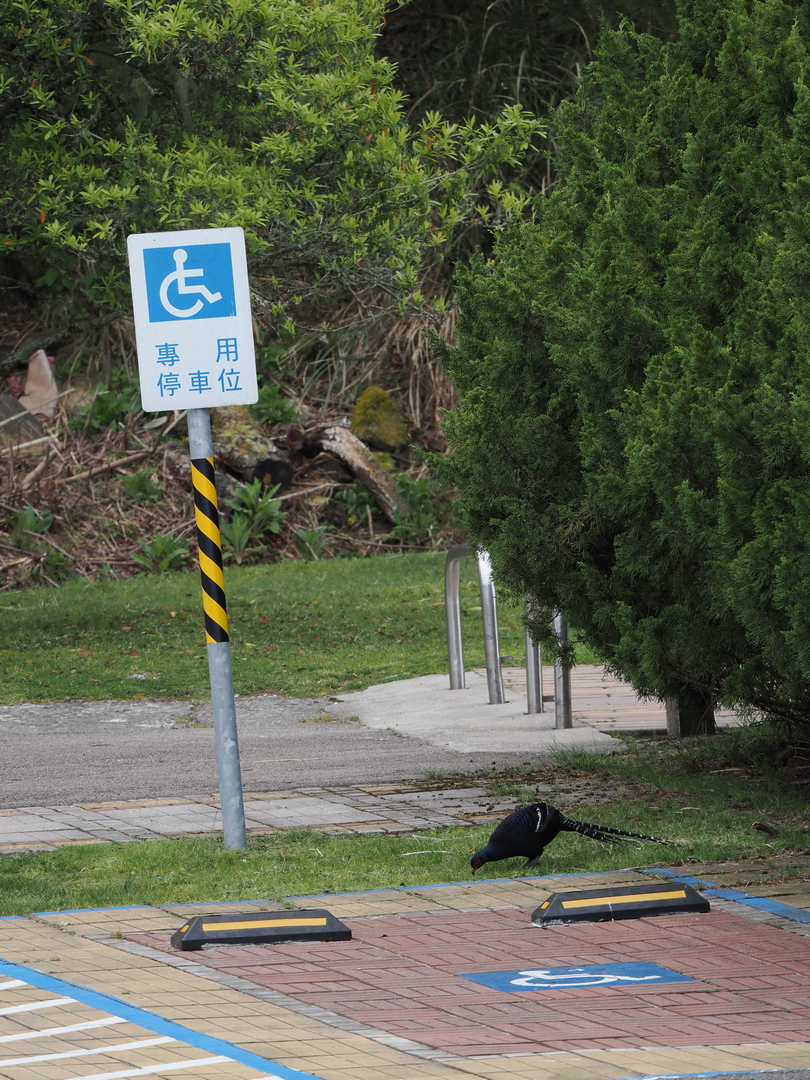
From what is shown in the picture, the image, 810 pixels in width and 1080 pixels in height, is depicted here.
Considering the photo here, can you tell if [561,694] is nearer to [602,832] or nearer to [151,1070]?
[602,832]

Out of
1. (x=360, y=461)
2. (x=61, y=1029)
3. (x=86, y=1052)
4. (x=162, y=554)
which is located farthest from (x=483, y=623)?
(x=360, y=461)

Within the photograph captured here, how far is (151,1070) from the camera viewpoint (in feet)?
13.9

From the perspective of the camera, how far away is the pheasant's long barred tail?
263 inches

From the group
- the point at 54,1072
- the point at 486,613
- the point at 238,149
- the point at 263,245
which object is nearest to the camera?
the point at 54,1072

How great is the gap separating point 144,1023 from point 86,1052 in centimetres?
29

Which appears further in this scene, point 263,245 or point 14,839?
point 263,245

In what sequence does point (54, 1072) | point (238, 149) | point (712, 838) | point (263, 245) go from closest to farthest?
point (54, 1072)
point (712, 838)
point (263, 245)
point (238, 149)

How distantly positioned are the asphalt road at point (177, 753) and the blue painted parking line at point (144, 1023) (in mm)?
3180

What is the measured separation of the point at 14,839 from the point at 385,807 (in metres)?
1.87

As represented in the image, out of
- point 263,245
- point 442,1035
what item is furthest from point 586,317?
point 263,245

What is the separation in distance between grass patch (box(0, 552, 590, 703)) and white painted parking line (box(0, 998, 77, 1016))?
7490 mm

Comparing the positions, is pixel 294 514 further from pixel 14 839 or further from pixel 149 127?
pixel 14 839

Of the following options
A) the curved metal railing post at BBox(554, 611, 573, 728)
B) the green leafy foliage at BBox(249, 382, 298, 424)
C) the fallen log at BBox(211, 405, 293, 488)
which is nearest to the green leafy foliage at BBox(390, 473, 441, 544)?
the fallen log at BBox(211, 405, 293, 488)

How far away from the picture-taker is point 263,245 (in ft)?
43.5
